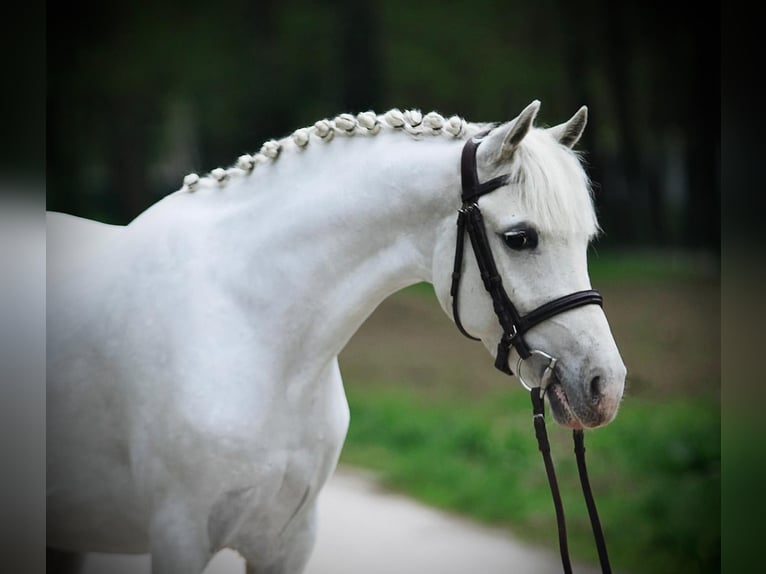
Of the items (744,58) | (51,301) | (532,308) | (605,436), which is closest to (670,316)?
(605,436)

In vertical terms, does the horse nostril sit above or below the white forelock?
below

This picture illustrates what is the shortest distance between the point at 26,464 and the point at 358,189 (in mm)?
1177

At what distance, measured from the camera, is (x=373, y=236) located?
1596mm

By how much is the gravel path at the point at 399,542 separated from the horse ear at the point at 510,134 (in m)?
1.51

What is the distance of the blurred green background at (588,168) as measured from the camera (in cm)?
248

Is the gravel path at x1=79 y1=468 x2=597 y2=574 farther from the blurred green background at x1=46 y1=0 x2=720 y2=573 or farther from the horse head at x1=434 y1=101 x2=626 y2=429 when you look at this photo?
the horse head at x1=434 y1=101 x2=626 y2=429

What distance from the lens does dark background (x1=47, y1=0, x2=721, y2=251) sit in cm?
236

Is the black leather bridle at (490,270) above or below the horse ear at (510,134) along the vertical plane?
below

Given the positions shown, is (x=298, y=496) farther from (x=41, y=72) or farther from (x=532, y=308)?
(x=41, y=72)

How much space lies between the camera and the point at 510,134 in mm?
1442

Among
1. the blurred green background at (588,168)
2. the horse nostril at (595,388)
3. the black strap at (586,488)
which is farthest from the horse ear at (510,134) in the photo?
the blurred green background at (588,168)

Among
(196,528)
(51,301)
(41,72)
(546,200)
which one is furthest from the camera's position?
(41,72)

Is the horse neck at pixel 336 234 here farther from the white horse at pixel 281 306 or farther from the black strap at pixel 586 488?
the black strap at pixel 586 488

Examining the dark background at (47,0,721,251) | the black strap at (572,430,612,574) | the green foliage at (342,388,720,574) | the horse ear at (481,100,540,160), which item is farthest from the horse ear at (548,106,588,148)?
the green foliage at (342,388,720,574)
